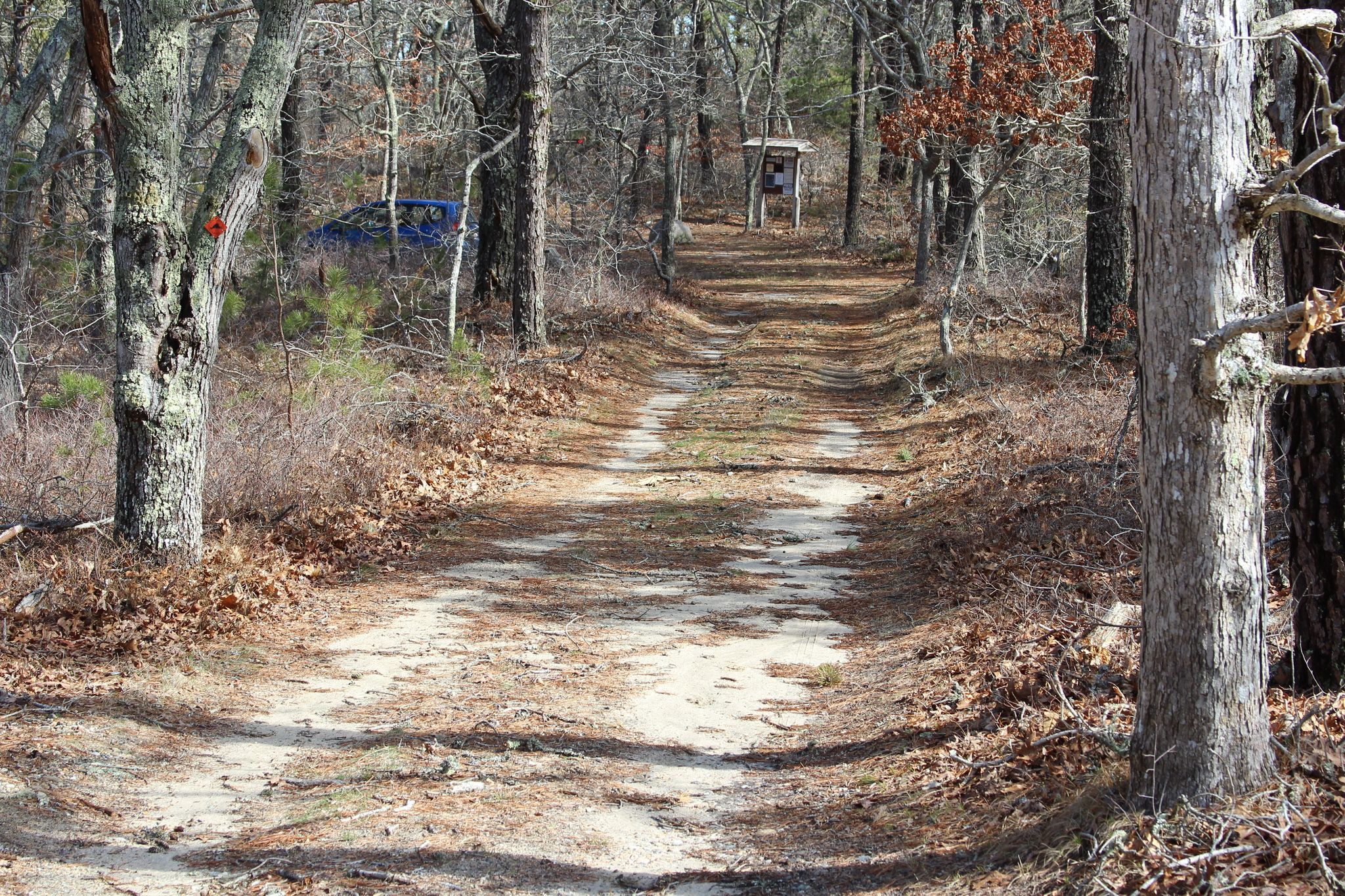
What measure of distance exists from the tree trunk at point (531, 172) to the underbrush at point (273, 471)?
0.54 metres

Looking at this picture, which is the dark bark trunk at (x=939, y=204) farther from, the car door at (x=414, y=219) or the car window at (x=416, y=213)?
→ the car door at (x=414, y=219)

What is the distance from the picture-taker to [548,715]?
5.72 meters

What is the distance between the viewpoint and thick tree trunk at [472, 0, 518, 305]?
16109 millimetres

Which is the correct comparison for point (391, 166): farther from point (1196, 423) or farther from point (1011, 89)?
point (1196, 423)

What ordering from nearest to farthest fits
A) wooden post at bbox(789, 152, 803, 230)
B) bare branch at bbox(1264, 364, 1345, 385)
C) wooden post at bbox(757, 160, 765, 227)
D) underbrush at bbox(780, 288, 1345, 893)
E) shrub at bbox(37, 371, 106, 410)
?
bare branch at bbox(1264, 364, 1345, 385) → underbrush at bbox(780, 288, 1345, 893) → shrub at bbox(37, 371, 106, 410) → wooden post at bbox(789, 152, 803, 230) → wooden post at bbox(757, 160, 765, 227)

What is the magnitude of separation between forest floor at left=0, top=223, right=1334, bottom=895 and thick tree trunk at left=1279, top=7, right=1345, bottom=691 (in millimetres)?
874

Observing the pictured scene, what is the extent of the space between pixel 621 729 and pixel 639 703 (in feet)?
1.19

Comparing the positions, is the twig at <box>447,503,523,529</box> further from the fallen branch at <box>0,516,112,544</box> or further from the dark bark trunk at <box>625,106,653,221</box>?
the dark bark trunk at <box>625,106,653,221</box>

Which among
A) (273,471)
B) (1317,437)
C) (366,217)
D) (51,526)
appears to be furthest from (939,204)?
(1317,437)

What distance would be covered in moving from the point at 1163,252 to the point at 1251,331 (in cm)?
40

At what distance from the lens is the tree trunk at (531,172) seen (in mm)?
14688

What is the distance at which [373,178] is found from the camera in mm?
35625

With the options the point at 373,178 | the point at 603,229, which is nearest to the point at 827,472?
the point at 603,229

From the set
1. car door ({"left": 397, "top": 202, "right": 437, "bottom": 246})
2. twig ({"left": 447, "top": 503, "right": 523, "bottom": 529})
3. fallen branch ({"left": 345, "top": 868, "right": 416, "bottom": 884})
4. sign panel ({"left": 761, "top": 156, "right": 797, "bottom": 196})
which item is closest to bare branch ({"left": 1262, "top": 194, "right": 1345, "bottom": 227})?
fallen branch ({"left": 345, "top": 868, "right": 416, "bottom": 884})
